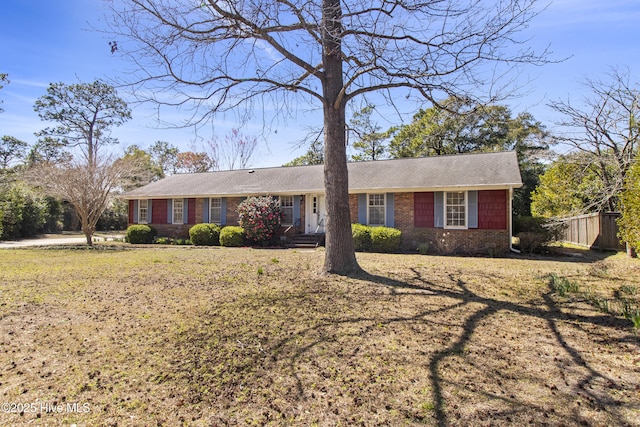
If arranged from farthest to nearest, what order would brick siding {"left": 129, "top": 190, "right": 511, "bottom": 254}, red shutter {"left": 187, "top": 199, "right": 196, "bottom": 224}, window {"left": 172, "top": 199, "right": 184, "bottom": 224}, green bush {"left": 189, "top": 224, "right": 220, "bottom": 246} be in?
window {"left": 172, "top": 199, "right": 184, "bottom": 224}, red shutter {"left": 187, "top": 199, "right": 196, "bottom": 224}, green bush {"left": 189, "top": 224, "right": 220, "bottom": 246}, brick siding {"left": 129, "top": 190, "right": 511, "bottom": 254}

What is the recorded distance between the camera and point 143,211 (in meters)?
19.8

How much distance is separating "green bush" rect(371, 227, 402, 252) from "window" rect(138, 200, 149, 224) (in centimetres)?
1358

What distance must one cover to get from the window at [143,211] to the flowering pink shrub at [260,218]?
7.22 m

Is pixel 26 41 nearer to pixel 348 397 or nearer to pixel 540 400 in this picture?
pixel 348 397

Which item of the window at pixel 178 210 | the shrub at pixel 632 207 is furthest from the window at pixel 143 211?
the shrub at pixel 632 207

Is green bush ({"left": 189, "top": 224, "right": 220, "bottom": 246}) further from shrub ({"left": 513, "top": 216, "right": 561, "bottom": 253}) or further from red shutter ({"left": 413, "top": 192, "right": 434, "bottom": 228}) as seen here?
shrub ({"left": 513, "top": 216, "right": 561, "bottom": 253})

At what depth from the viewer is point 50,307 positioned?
5.21 m

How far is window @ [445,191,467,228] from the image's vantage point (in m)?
13.2

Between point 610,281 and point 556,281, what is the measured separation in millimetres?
1539

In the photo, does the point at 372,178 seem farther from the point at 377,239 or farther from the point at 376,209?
the point at 377,239

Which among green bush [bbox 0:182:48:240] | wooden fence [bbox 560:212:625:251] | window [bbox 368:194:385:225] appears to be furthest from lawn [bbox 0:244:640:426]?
green bush [bbox 0:182:48:240]

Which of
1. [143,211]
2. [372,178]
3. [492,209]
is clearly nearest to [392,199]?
[372,178]

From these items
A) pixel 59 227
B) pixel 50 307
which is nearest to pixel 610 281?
pixel 50 307

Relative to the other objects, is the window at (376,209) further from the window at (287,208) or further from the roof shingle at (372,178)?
the window at (287,208)
